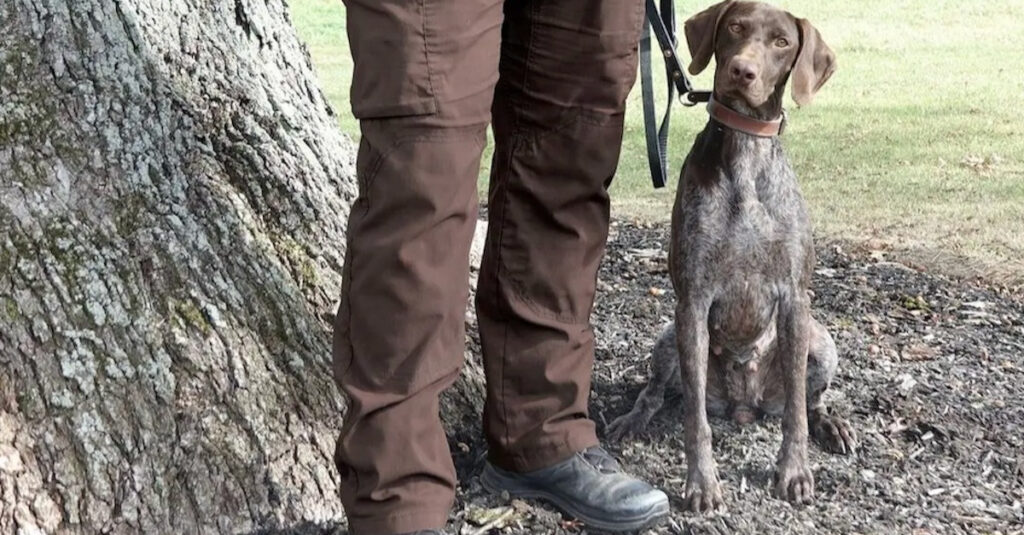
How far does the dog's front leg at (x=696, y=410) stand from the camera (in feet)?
12.5

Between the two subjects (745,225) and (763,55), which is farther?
(745,225)

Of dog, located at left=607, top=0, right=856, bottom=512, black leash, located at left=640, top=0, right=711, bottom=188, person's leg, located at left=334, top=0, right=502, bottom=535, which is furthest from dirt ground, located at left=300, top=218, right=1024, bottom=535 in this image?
black leash, located at left=640, top=0, right=711, bottom=188

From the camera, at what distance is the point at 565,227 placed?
11.4 ft

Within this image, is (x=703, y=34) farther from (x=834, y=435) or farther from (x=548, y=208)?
(x=834, y=435)

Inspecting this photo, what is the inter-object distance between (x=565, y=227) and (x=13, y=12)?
1.65 m

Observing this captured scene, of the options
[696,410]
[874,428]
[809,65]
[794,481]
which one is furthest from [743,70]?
[874,428]

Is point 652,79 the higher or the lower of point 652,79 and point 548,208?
the higher

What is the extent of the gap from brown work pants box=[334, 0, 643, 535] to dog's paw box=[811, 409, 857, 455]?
974 millimetres

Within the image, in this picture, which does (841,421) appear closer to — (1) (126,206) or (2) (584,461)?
(2) (584,461)

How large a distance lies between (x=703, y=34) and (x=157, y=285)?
1.70 m

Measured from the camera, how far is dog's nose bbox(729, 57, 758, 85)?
3.73 meters

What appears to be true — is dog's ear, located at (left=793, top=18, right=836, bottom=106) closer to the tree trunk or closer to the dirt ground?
the dirt ground

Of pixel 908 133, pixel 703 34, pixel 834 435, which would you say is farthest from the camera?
pixel 908 133

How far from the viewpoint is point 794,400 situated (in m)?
4.01
